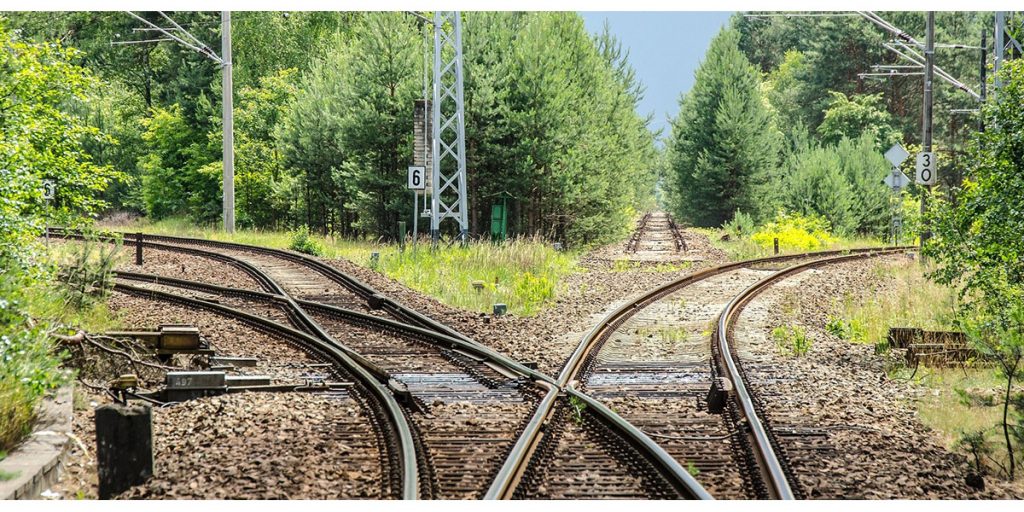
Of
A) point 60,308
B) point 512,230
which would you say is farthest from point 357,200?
point 60,308

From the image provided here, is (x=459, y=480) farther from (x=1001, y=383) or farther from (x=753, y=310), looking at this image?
(x=753, y=310)

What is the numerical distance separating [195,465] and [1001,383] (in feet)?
26.7

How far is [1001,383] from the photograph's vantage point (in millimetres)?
11305

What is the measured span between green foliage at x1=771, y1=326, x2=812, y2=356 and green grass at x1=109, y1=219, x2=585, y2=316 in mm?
4138

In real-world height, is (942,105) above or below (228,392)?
above

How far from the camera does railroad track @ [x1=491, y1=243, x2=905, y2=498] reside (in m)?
7.23

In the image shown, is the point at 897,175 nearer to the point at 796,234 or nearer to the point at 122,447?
the point at 796,234

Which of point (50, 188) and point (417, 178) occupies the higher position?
point (417, 178)

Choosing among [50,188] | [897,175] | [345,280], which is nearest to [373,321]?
[345,280]

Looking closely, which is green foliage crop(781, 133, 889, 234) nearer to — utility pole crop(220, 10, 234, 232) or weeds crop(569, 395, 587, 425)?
utility pole crop(220, 10, 234, 232)

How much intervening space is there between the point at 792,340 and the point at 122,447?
9.41 meters

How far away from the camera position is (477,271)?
22328 millimetres

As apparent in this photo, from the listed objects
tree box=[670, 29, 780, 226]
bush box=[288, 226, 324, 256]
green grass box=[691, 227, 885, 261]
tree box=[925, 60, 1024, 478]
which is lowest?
green grass box=[691, 227, 885, 261]

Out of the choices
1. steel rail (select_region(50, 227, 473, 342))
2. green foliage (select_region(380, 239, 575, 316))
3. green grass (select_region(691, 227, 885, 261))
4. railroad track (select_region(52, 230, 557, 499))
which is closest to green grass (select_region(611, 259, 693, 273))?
green foliage (select_region(380, 239, 575, 316))
